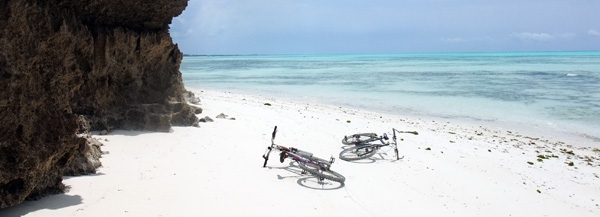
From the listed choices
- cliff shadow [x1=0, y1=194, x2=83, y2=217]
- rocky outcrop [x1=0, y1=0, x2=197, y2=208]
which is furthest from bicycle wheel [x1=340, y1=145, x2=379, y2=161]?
cliff shadow [x1=0, y1=194, x2=83, y2=217]

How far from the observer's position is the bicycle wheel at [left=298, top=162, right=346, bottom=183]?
740 cm

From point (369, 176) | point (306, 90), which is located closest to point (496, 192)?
point (369, 176)

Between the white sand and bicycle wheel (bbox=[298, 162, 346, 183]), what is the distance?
171 mm

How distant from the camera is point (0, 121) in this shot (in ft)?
14.4

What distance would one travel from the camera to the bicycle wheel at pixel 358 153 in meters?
9.90

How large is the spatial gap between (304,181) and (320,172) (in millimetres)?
341

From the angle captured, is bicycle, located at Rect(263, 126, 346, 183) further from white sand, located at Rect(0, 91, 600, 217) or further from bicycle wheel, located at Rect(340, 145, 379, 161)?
bicycle wheel, located at Rect(340, 145, 379, 161)

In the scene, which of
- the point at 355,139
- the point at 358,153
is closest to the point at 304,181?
the point at 358,153

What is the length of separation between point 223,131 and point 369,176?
4.62m

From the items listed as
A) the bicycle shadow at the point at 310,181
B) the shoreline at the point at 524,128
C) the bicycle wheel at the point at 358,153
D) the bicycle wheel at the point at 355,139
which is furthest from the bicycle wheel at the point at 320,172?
the shoreline at the point at 524,128

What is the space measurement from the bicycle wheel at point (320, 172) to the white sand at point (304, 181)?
0.56ft

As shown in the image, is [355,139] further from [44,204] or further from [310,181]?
[44,204]

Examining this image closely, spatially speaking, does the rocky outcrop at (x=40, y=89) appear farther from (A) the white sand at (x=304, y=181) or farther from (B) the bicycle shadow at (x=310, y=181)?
(B) the bicycle shadow at (x=310, y=181)

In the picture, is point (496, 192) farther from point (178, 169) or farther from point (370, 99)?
point (370, 99)
